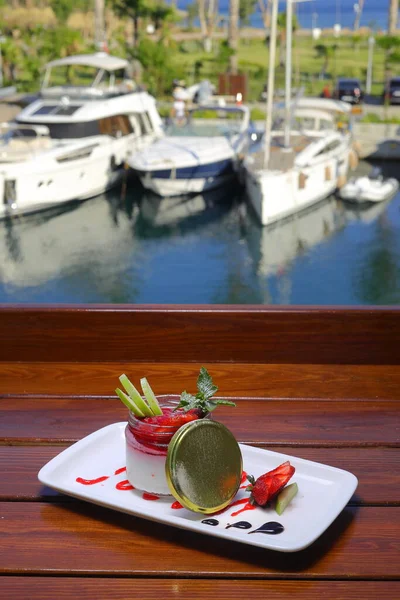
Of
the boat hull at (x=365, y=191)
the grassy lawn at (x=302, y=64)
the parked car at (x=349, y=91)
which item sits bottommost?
the boat hull at (x=365, y=191)

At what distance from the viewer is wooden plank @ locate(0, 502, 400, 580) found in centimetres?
88

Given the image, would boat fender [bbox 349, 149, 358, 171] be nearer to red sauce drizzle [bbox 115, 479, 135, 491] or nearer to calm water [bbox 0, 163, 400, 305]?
calm water [bbox 0, 163, 400, 305]

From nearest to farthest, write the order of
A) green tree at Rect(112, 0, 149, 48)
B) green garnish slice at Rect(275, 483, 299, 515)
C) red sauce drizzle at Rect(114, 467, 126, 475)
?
green garnish slice at Rect(275, 483, 299, 515), red sauce drizzle at Rect(114, 467, 126, 475), green tree at Rect(112, 0, 149, 48)

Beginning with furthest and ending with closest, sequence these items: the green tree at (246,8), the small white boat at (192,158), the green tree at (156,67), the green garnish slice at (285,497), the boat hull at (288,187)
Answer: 1. the green tree at (246,8)
2. the green tree at (156,67)
3. the small white boat at (192,158)
4. the boat hull at (288,187)
5. the green garnish slice at (285,497)

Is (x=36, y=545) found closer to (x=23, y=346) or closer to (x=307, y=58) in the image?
(x=23, y=346)

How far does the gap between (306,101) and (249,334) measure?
14.9 m

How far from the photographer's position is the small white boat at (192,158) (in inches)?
547

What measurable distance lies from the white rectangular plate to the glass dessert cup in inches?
0.7

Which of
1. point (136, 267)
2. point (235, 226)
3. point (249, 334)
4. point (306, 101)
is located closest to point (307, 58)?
point (306, 101)

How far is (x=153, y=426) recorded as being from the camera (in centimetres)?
95

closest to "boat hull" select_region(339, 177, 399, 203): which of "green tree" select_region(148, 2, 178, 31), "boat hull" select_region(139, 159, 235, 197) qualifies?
"boat hull" select_region(139, 159, 235, 197)

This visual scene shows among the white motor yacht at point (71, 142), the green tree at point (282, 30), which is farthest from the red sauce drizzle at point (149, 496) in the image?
the green tree at point (282, 30)

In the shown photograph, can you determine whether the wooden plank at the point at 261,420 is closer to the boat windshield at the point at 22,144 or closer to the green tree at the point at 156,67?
the boat windshield at the point at 22,144

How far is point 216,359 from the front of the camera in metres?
1.61
